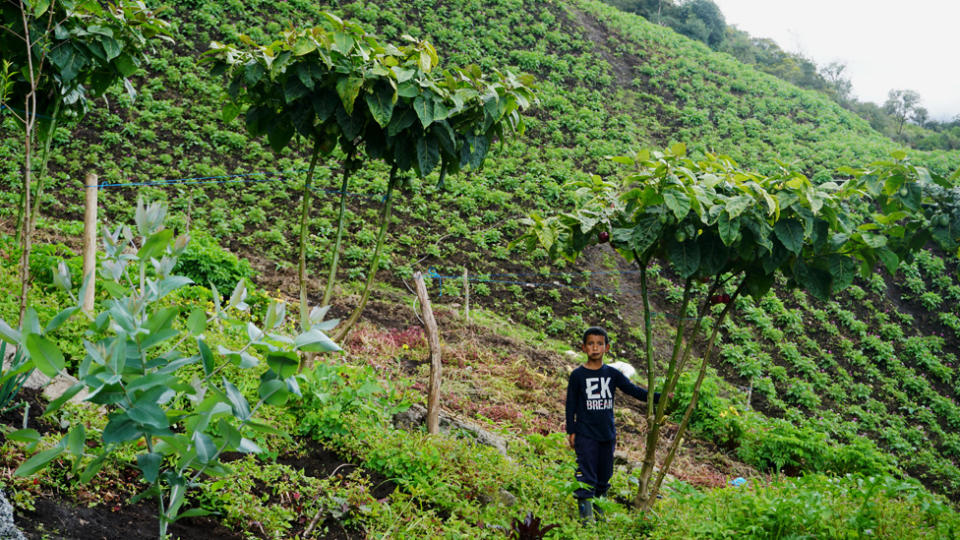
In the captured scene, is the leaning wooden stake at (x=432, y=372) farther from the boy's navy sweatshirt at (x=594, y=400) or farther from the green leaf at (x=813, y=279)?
the green leaf at (x=813, y=279)

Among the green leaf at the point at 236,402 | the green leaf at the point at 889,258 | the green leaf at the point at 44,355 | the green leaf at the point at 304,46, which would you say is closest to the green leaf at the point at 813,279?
the green leaf at the point at 889,258

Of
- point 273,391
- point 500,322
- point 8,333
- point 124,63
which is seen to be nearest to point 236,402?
point 273,391

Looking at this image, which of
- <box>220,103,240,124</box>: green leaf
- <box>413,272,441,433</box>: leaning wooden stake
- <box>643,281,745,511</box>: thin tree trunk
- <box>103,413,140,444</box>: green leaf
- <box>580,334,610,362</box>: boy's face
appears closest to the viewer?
<box>103,413,140,444</box>: green leaf

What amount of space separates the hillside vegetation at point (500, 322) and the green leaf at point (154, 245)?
2.01ft

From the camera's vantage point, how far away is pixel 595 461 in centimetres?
423

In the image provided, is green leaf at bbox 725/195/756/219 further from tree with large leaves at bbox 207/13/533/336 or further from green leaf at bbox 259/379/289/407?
green leaf at bbox 259/379/289/407

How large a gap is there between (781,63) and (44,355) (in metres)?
40.5

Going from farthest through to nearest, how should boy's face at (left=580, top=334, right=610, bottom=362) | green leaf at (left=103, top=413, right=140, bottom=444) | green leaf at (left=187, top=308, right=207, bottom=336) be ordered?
boy's face at (left=580, top=334, right=610, bottom=362) → green leaf at (left=187, top=308, right=207, bottom=336) → green leaf at (left=103, top=413, right=140, bottom=444)

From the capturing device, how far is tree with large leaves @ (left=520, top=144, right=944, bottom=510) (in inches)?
139

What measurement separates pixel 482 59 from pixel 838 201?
1596 cm

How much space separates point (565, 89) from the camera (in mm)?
18828

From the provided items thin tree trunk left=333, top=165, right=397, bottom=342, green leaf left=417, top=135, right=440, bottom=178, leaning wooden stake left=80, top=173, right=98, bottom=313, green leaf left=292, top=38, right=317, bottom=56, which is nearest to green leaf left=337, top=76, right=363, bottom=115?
green leaf left=292, top=38, right=317, bottom=56

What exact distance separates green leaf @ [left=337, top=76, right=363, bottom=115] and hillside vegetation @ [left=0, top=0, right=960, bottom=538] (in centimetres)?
156

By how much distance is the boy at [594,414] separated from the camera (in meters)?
4.21
